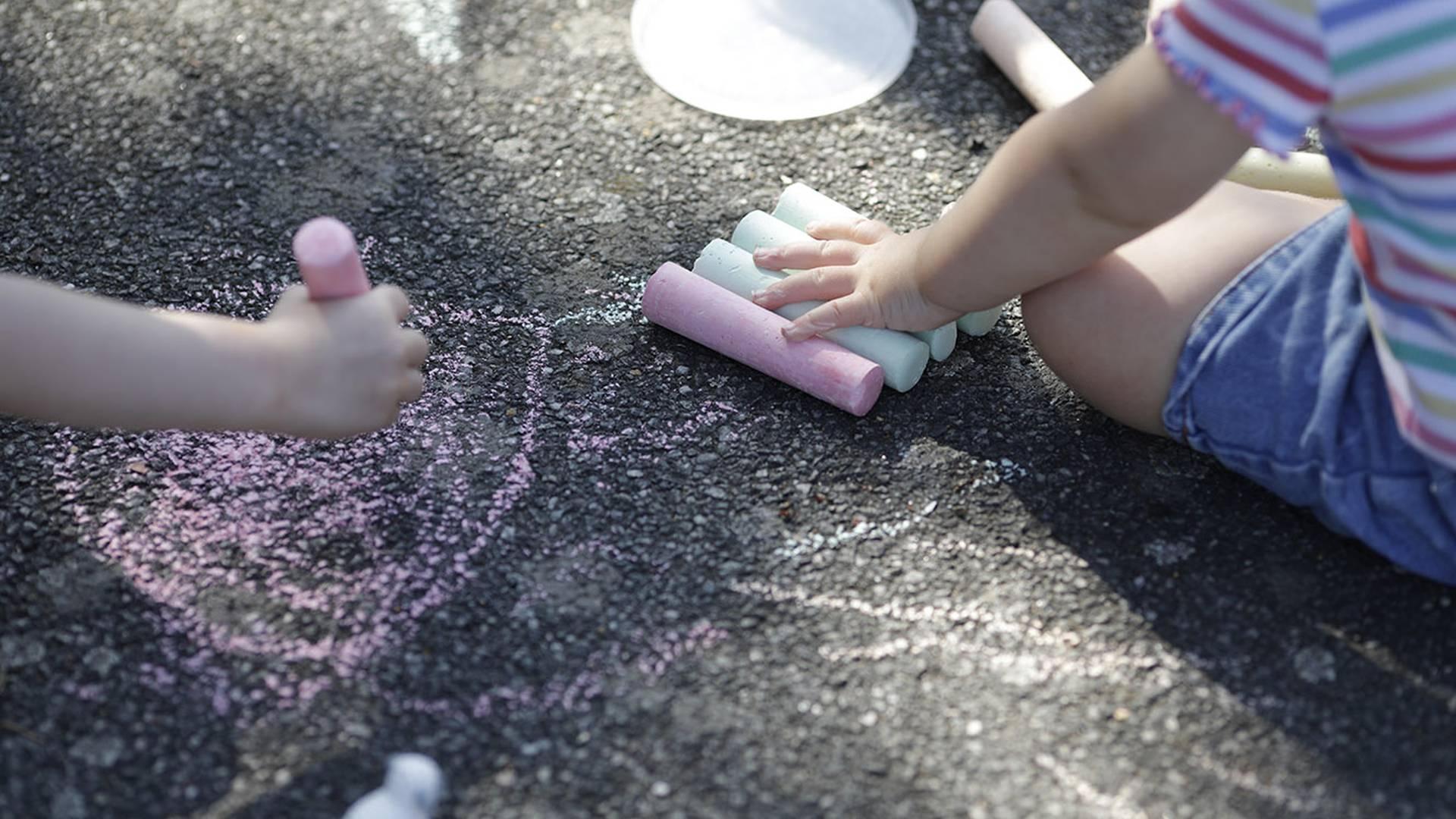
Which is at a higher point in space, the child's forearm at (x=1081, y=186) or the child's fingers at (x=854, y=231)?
the child's forearm at (x=1081, y=186)

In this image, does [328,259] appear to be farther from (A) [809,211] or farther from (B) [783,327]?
(A) [809,211]

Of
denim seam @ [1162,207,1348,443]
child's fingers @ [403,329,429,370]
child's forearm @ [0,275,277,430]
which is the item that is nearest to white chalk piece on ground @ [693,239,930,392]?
denim seam @ [1162,207,1348,443]

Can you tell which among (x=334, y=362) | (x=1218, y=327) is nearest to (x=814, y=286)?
(x=1218, y=327)

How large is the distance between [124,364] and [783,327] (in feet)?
2.09

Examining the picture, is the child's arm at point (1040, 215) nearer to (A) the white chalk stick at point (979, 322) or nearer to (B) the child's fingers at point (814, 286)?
(B) the child's fingers at point (814, 286)


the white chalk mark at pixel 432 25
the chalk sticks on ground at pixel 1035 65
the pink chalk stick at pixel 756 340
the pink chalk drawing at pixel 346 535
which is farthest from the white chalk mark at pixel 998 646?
the white chalk mark at pixel 432 25

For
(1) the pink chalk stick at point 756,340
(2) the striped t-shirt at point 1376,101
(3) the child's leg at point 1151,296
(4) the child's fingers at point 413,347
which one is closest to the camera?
(2) the striped t-shirt at point 1376,101

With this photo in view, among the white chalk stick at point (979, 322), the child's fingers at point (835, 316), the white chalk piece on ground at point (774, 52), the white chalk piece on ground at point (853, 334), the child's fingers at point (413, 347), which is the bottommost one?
the white chalk stick at point (979, 322)

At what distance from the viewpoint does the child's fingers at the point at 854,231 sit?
153 centimetres

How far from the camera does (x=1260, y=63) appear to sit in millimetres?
1021

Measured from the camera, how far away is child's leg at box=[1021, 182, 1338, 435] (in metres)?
1.32

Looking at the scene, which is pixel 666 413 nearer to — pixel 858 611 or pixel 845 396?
pixel 845 396

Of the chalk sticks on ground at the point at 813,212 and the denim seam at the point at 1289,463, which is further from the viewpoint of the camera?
the chalk sticks on ground at the point at 813,212

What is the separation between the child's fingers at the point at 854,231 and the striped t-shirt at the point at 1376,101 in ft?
1.62
